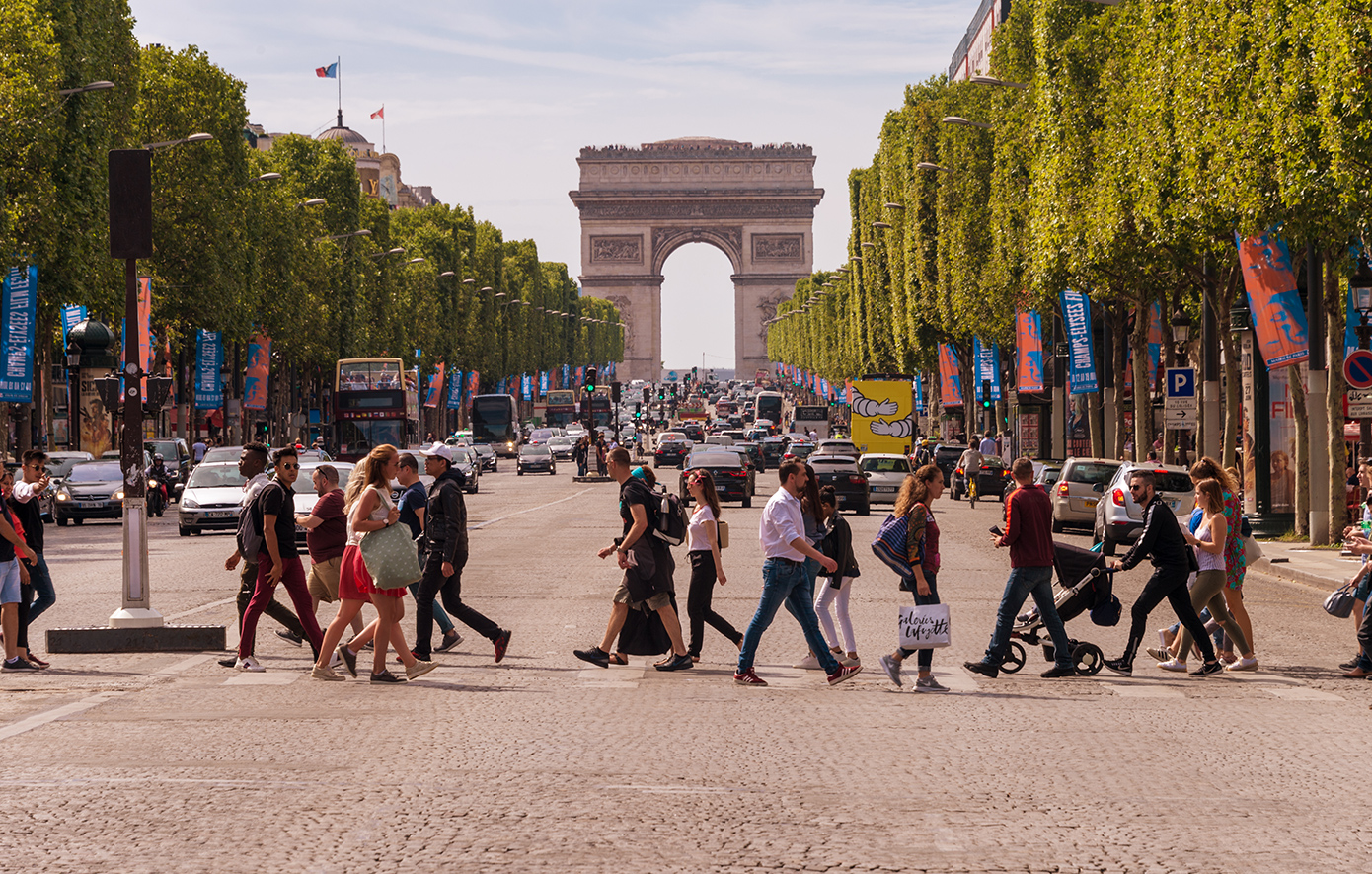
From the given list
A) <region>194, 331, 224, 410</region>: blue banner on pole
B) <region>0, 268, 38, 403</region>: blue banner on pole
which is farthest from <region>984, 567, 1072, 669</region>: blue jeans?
<region>194, 331, 224, 410</region>: blue banner on pole

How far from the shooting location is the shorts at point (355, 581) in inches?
494

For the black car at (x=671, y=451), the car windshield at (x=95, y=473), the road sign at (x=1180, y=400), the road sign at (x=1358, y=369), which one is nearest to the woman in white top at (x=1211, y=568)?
the road sign at (x=1358, y=369)

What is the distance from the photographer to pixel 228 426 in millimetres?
64438

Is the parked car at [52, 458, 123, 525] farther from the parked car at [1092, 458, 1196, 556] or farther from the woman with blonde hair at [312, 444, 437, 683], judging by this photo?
the woman with blonde hair at [312, 444, 437, 683]

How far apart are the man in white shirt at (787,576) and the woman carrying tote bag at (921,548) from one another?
46 centimetres

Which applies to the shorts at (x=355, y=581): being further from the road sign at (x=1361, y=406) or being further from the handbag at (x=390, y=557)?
the road sign at (x=1361, y=406)

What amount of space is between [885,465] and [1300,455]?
17.7 meters

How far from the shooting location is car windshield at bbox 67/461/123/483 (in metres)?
37.0

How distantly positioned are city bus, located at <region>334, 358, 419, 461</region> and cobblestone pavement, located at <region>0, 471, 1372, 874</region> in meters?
45.0

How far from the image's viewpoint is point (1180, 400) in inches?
1296

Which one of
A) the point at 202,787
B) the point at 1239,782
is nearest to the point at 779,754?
the point at 1239,782

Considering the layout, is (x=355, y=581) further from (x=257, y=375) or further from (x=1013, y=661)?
(x=257, y=375)

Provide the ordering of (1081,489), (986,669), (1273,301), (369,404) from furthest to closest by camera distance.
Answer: (369,404)
(1081,489)
(1273,301)
(986,669)

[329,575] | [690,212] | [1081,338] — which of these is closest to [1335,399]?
[1081,338]
